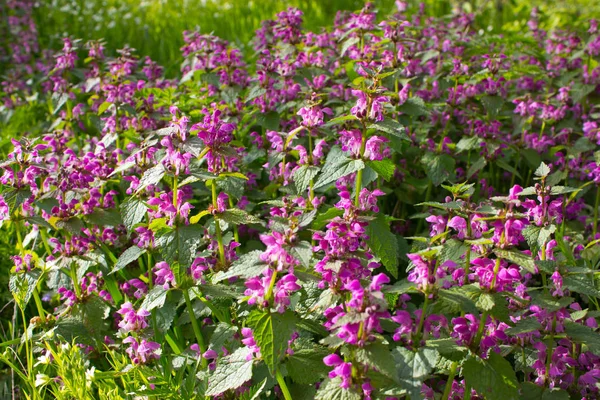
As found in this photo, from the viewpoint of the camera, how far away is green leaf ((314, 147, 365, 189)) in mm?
2402

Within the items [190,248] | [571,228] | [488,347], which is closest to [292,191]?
[190,248]

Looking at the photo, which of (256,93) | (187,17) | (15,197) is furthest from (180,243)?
(187,17)

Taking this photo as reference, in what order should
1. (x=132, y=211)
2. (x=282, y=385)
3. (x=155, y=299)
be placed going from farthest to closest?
1. (x=132, y=211)
2. (x=155, y=299)
3. (x=282, y=385)

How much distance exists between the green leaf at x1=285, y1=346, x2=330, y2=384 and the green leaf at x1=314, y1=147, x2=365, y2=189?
0.56 metres

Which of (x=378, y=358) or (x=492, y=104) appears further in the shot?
(x=492, y=104)

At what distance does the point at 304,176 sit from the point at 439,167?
1.00 m

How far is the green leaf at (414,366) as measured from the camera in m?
1.89

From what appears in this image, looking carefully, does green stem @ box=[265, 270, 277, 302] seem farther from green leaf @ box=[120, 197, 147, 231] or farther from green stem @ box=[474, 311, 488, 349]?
green leaf @ box=[120, 197, 147, 231]

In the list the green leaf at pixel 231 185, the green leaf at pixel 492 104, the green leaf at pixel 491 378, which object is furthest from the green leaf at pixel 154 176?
the green leaf at pixel 492 104

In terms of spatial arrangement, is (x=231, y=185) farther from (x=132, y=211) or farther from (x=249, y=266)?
(x=249, y=266)

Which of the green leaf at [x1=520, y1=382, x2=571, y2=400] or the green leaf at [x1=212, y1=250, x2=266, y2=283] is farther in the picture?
the green leaf at [x1=520, y1=382, x2=571, y2=400]

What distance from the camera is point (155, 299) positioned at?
2.42m

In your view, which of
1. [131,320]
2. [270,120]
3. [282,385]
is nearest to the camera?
[282,385]

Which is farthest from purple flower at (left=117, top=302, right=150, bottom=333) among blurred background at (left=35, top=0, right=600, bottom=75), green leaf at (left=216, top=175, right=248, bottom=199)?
blurred background at (left=35, top=0, right=600, bottom=75)
